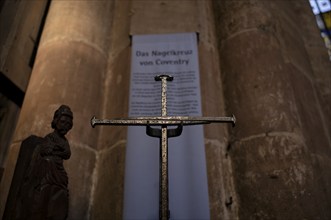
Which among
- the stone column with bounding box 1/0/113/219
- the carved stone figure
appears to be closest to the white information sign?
the stone column with bounding box 1/0/113/219

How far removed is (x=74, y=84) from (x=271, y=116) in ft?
5.24

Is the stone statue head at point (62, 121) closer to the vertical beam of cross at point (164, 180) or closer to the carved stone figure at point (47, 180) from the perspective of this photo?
the carved stone figure at point (47, 180)

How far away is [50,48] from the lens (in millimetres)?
2896

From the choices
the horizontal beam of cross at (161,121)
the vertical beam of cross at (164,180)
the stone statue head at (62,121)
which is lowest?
the vertical beam of cross at (164,180)

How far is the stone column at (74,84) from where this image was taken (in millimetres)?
2338

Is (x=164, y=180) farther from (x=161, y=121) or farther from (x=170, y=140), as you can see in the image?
(x=170, y=140)

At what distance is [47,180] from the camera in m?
1.40

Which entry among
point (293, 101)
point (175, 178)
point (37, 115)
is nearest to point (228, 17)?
point (293, 101)

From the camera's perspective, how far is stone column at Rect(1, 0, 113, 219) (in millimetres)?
2338

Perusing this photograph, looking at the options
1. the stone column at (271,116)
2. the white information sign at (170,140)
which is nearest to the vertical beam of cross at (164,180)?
the white information sign at (170,140)

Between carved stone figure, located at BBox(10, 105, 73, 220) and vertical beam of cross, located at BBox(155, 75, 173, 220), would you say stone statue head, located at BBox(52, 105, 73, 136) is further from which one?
vertical beam of cross, located at BBox(155, 75, 173, 220)

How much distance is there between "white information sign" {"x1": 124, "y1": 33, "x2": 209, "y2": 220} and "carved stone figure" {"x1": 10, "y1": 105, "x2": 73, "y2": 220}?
73 centimetres

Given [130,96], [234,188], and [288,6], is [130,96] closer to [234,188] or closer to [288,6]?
[234,188]

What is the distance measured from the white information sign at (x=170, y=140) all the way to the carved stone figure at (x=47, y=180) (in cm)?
73
